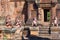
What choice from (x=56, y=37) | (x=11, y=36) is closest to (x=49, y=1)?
(x=56, y=37)

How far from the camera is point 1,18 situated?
28.2m

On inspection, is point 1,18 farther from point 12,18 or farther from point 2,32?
point 2,32

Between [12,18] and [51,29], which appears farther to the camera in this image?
[12,18]

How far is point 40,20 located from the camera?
1120 inches

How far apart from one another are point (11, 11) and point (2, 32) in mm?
11361

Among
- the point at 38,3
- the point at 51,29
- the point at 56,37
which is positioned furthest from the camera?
the point at 38,3

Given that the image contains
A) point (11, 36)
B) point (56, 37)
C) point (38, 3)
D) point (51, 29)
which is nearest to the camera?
point (11, 36)

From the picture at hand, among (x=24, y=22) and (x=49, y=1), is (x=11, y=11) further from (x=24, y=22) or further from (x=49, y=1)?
(x=49, y=1)

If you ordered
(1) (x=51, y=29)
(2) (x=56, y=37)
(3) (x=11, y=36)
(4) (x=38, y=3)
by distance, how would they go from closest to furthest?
(3) (x=11, y=36) < (2) (x=56, y=37) < (1) (x=51, y=29) < (4) (x=38, y=3)

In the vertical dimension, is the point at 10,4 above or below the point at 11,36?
above

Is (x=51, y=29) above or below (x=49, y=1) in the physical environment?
below

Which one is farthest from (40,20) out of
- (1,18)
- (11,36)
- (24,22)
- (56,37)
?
(11,36)

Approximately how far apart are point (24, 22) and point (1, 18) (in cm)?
214

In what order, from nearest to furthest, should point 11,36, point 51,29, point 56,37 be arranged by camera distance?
point 11,36 → point 56,37 → point 51,29
